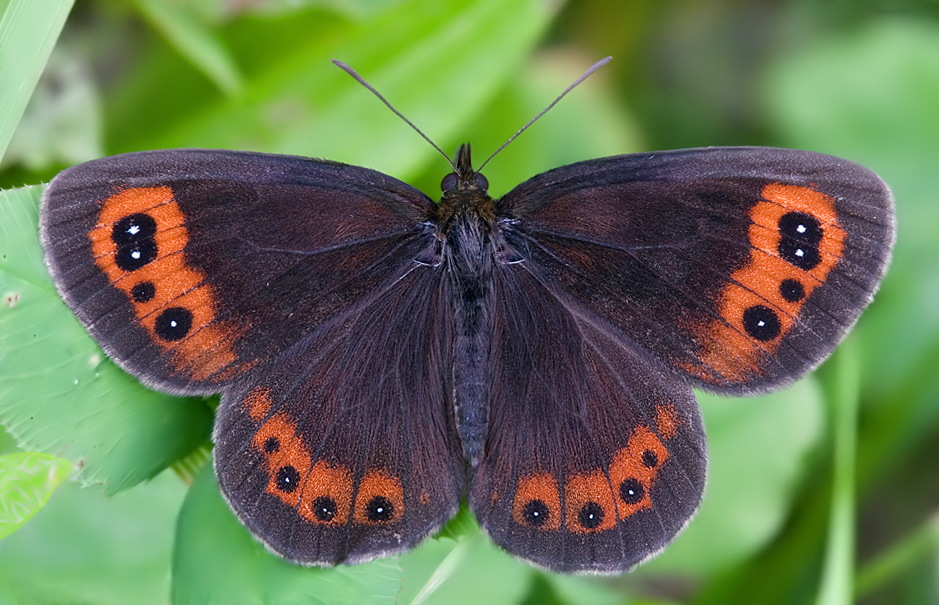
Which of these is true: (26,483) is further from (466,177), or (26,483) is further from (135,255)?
(466,177)

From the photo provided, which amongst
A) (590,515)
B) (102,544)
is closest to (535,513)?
(590,515)

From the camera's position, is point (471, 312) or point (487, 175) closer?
point (471, 312)

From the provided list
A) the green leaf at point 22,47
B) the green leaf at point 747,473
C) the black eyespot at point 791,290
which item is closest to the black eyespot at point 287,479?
the green leaf at point 22,47

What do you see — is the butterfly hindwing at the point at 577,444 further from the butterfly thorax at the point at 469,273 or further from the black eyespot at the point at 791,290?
the black eyespot at the point at 791,290

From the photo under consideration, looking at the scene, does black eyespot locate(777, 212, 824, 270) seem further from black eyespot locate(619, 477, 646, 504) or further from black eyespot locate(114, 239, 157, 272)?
black eyespot locate(114, 239, 157, 272)

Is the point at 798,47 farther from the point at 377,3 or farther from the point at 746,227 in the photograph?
the point at 746,227

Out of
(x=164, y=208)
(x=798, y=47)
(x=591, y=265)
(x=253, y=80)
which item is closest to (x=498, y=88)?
(x=253, y=80)
